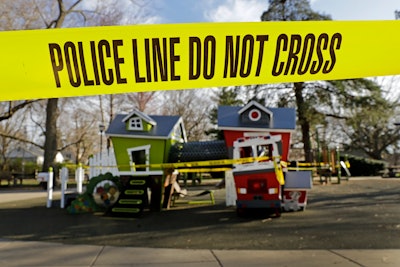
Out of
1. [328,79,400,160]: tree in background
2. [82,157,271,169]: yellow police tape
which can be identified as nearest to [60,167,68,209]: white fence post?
[82,157,271,169]: yellow police tape

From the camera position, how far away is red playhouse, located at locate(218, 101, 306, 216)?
8.41 metres

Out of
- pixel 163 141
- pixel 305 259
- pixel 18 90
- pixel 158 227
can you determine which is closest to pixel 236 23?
pixel 18 90

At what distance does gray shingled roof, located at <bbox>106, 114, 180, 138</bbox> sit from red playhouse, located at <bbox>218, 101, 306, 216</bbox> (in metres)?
1.76

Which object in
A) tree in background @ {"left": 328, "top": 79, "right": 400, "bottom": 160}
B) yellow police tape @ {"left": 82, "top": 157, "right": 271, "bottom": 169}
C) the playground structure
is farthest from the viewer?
tree in background @ {"left": 328, "top": 79, "right": 400, "bottom": 160}

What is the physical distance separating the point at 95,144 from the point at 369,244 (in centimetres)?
4881

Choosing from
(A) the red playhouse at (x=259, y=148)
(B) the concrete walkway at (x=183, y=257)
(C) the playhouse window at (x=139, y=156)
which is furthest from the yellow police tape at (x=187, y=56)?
(C) the playhouse window at (x=139, y=156)

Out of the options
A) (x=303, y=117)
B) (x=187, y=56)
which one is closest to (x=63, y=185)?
(x=187, y=56)

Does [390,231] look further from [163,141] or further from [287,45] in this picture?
[163,141]

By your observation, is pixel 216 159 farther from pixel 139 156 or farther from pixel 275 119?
pixel 139 156

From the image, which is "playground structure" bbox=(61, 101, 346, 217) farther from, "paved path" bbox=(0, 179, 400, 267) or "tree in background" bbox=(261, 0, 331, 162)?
"tree in background" bbox=(261, 0, 331, 162)

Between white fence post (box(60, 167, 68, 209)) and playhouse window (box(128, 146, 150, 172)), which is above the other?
playhouse window (box(128, 146, 150, 172))

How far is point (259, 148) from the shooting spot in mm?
9922

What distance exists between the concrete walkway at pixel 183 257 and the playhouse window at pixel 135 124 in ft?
17.6

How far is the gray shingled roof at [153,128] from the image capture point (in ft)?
34.5
